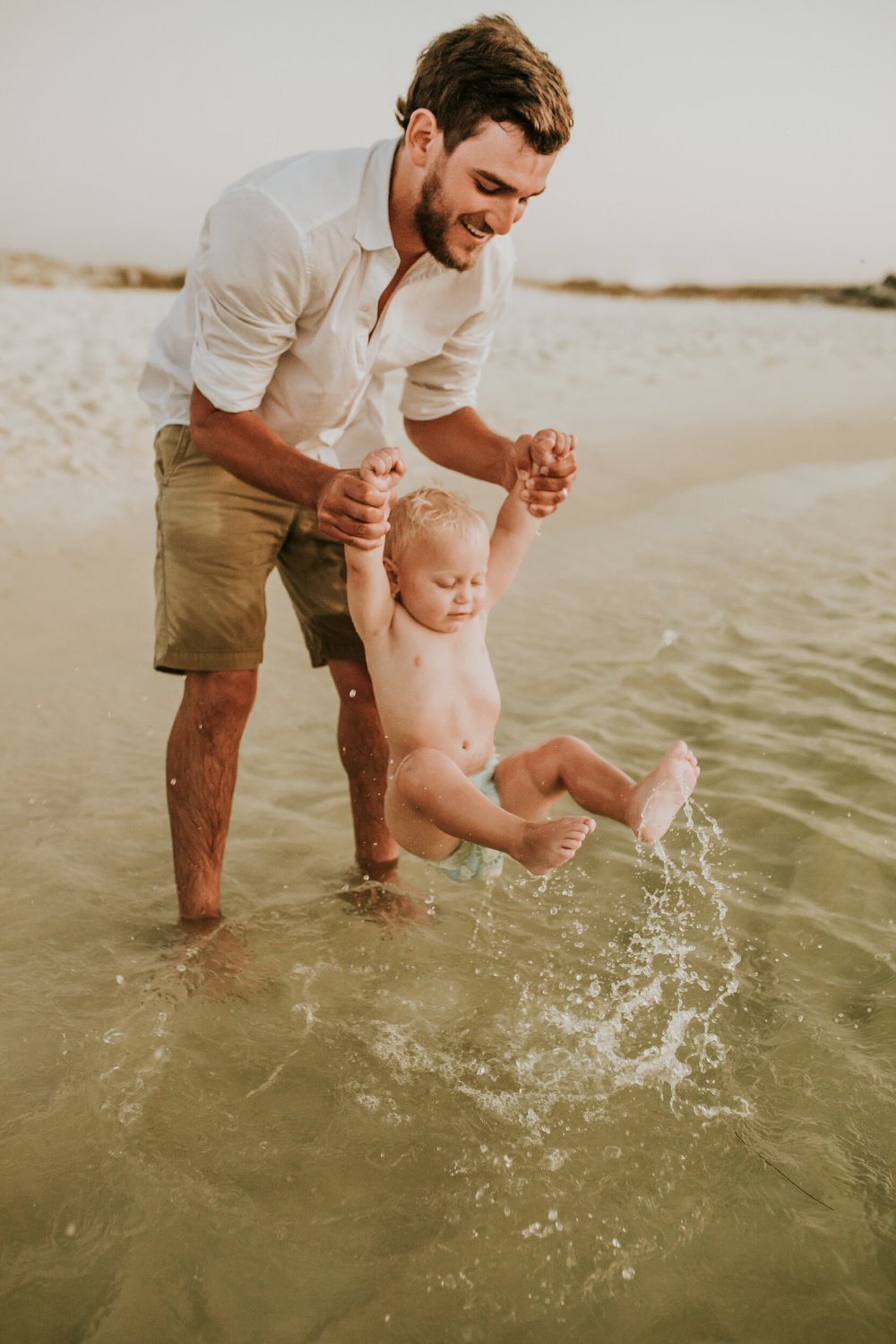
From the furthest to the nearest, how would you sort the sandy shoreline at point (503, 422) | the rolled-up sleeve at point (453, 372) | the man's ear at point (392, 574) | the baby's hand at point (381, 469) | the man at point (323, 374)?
1. the sandy shoreline at point (503, 422)
2. the rolled-up sleeve at point (453, 372)
3. the man's ear at point (392, 574)
4. the man at point (323, 374)
5. the baby's hand at point (381, 469)

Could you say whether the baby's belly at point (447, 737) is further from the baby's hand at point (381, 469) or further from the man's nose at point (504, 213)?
the man's nose at point (504, 213)

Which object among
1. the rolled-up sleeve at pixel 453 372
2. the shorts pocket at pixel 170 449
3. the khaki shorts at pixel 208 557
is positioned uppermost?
the rolled-up sleeve at pixel 453 372

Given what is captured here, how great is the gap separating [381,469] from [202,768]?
1079 millimetres

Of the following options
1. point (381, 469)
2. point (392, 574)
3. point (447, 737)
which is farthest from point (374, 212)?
point (447, 737)

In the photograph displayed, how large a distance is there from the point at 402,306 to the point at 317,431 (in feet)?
1.23

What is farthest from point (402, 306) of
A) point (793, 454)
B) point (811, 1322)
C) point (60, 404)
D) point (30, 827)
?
point (793, 454)

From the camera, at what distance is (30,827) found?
4039mm

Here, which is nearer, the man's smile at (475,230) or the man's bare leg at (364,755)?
the man's smile at (475,230)

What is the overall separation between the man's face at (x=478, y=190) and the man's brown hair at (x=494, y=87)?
0.08ft

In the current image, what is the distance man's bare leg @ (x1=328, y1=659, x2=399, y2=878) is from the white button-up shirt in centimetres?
61

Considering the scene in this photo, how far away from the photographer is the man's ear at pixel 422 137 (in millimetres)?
2781

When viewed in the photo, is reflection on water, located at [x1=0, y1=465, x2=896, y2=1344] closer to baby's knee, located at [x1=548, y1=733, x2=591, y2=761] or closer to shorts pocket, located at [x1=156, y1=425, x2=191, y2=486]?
baby's knee, located at [x1=548, y1=733, x2=591, y2=761]

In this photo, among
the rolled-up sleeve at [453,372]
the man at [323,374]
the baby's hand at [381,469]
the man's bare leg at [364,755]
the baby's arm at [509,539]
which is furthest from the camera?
the man's bare leg at [364,755]

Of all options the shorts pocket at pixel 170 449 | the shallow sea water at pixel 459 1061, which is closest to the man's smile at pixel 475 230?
the shorts pocket at pixel 170 449
